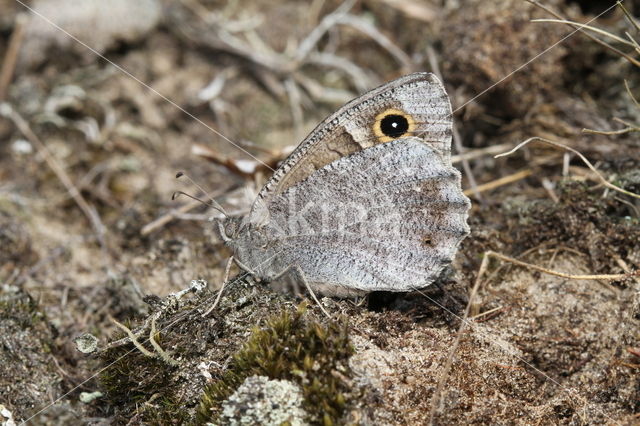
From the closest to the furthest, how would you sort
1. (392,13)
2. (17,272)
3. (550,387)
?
(550,387) → (17,272) → (392,13)

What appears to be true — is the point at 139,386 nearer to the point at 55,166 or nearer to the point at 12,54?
the point at 55,166

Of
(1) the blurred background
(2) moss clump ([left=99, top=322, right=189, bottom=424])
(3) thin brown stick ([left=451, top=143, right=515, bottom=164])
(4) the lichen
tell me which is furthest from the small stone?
(3) thin brown stick ([left=451, top=143, right=515, bottom=164])

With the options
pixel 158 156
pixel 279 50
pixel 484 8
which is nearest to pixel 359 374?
pixel 484 8

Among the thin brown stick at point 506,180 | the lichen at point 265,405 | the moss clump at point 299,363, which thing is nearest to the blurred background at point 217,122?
the thin brown stick at point 506,180

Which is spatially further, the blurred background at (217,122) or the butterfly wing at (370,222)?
the blurred background at (217,122)

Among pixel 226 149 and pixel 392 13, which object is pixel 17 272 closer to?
pixel 226 149

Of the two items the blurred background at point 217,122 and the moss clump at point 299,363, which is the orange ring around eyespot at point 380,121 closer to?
the blurred background at point 217,122
